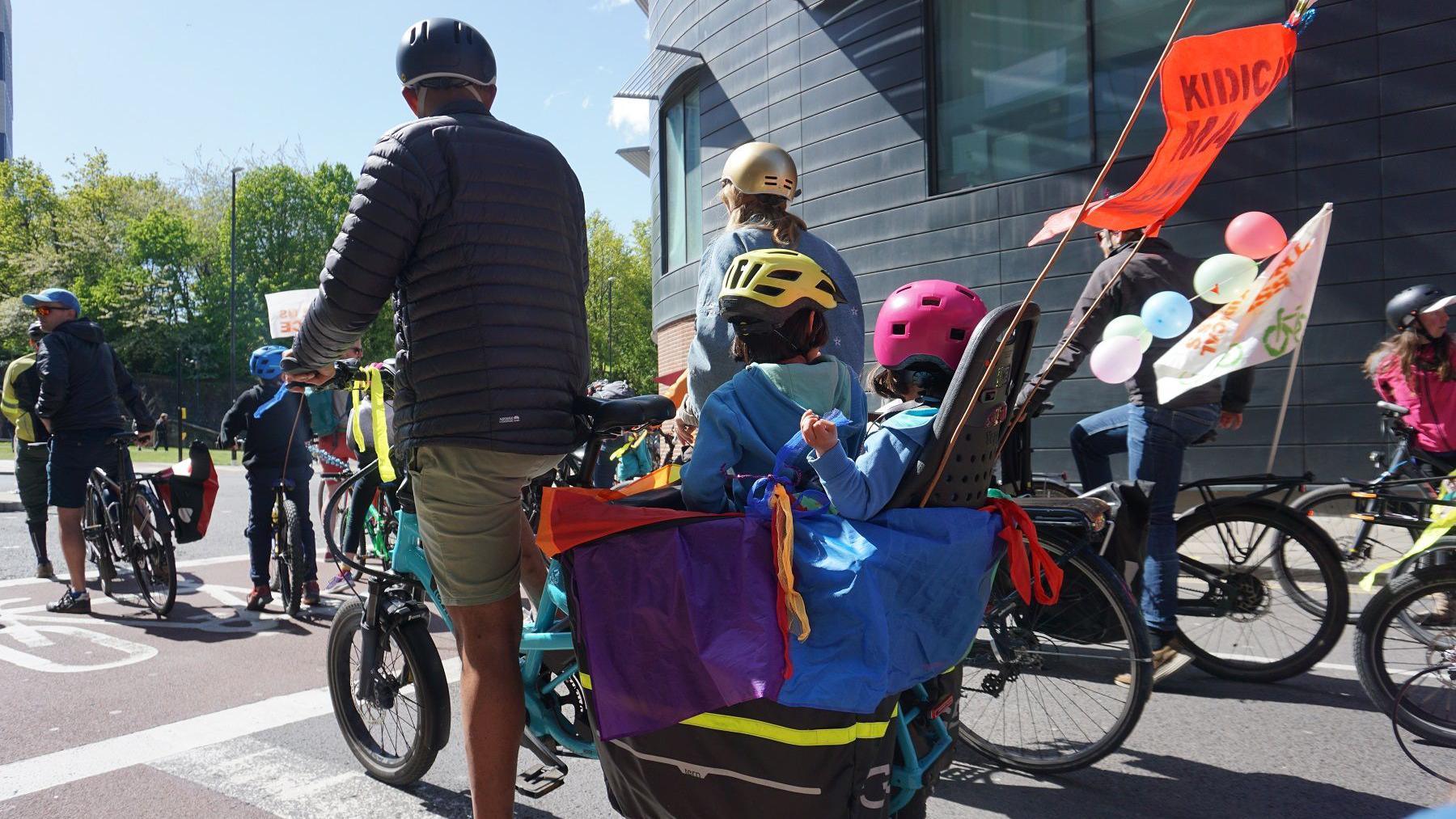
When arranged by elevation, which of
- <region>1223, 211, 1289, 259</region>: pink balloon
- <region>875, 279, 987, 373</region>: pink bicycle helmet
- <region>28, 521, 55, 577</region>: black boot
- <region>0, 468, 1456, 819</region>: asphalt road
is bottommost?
<region>0, 468, 1456, 819</region>: asphalt road

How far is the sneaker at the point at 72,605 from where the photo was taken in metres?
6.28

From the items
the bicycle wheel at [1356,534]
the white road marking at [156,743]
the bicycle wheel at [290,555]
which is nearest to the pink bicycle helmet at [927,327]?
the white road marking at [156,743]

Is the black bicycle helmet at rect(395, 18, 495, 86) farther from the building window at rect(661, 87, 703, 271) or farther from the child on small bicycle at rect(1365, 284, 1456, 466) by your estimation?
the building window at rect(661, 87, 703, 271)

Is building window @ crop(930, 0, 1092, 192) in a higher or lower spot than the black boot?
higher

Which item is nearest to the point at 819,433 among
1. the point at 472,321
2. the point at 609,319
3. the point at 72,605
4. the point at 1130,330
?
the point at 472,321

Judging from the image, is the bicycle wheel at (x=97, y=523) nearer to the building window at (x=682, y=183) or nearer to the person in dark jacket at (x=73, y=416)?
the person in dark jacket at (x=73, y=416)

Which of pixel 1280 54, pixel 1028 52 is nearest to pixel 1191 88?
pixel 1280 54

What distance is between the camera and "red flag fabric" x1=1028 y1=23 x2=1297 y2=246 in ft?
8.04

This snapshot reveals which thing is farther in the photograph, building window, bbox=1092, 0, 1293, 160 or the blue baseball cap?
building window, bbox=1092, 0, 1293, 160

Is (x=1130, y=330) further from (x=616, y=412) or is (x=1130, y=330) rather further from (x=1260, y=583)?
(x=616, y=412)

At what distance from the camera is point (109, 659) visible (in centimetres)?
515

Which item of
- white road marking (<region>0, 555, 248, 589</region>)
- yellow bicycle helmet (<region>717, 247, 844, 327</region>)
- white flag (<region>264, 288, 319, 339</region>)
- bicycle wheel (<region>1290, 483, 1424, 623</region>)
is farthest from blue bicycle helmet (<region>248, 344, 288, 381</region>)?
bicycle wheel (<region>1290, 483, 1424, 623</region>)

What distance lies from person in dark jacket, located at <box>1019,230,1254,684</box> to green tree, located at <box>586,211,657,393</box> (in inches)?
2024

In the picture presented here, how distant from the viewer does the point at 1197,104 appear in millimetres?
2455
